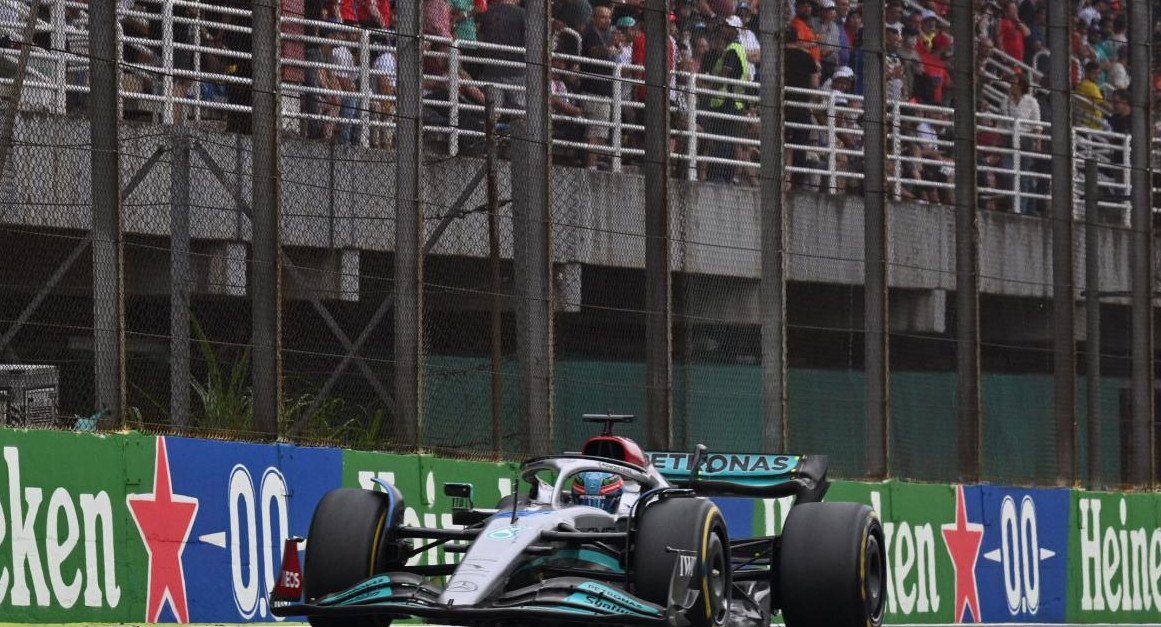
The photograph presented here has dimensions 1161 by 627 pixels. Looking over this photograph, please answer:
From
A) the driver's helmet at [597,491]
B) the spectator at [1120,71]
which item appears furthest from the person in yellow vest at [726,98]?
the spectator at [1120,71]

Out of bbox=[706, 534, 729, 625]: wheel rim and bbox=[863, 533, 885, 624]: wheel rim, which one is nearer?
bbox=[706, 534, 729, 625]: wheel rim

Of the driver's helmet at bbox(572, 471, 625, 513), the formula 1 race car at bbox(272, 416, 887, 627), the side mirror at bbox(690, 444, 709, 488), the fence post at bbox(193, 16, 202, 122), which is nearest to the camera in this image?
the formula 1 race car at bbox(272, 416, 887, 627)

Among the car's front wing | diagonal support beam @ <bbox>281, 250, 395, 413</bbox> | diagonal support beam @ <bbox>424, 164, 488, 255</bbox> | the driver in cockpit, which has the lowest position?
the car's front wing

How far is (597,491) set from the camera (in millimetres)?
9914

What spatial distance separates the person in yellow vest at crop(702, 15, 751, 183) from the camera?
48.5 ft

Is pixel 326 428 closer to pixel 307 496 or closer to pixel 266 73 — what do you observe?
pixel 307 496

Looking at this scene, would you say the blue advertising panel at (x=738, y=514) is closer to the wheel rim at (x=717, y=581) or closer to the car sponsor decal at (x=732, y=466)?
the car sponsor decal at (x=732, y=466)

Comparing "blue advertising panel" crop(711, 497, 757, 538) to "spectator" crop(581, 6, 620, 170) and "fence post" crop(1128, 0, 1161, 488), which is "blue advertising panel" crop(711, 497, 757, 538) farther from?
"fence post" crop(1128, 0, 1161, 488)

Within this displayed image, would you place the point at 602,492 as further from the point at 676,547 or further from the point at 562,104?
the point at 562,104

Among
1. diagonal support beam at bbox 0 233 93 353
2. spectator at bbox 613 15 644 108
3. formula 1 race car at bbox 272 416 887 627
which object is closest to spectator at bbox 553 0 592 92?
spectator at bbox 613 15 644 108

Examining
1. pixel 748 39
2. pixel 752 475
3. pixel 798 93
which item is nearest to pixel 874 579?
pixel 752 475

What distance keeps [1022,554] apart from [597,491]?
7.86 meters

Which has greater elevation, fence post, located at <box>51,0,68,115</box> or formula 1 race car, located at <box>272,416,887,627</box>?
fence post, located at <box>51,0,68,115</box>

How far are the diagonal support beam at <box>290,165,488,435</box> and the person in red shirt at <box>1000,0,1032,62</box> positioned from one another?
683 centimetres
